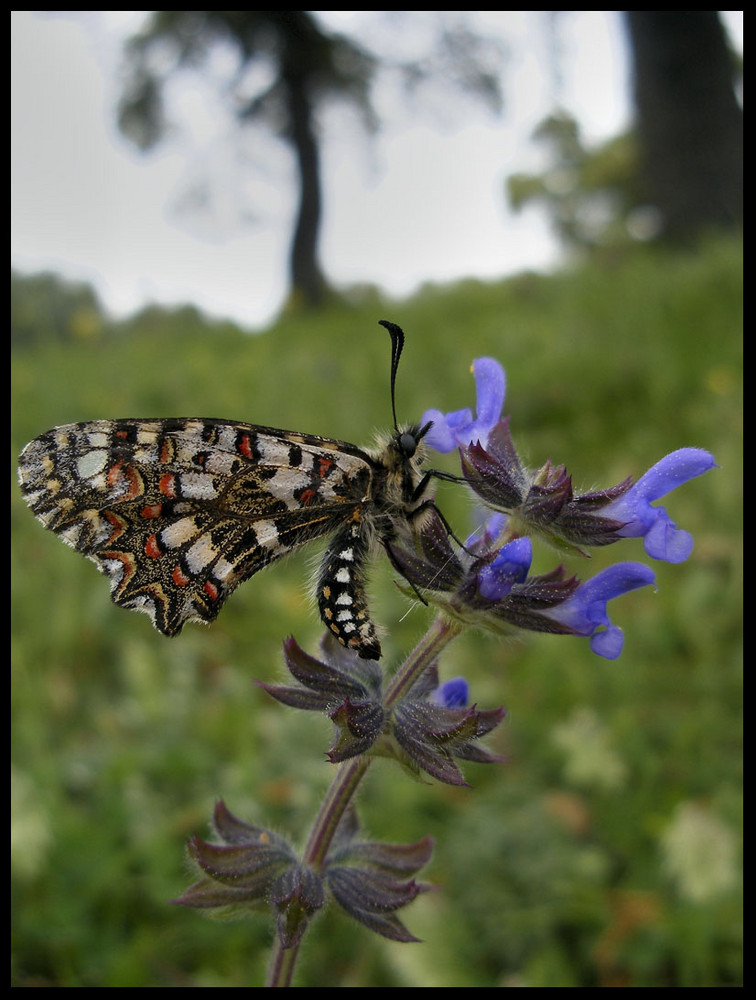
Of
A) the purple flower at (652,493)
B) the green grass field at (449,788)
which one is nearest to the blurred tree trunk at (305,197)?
the green grass field at (449,788)

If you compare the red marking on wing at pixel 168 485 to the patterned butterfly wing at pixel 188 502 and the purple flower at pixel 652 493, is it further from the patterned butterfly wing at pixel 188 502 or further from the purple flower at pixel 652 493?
the purple flower at pixel 652 493

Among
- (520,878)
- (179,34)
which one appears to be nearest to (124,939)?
(520,878)

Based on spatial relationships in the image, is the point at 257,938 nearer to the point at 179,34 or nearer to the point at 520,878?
the point at 520,878

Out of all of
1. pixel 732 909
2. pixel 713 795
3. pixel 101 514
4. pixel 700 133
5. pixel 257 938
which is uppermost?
pixel 700 133

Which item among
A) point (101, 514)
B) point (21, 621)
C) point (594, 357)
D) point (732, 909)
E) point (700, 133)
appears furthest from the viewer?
point (700, 133)

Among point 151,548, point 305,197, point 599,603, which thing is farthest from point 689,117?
point 151,548
